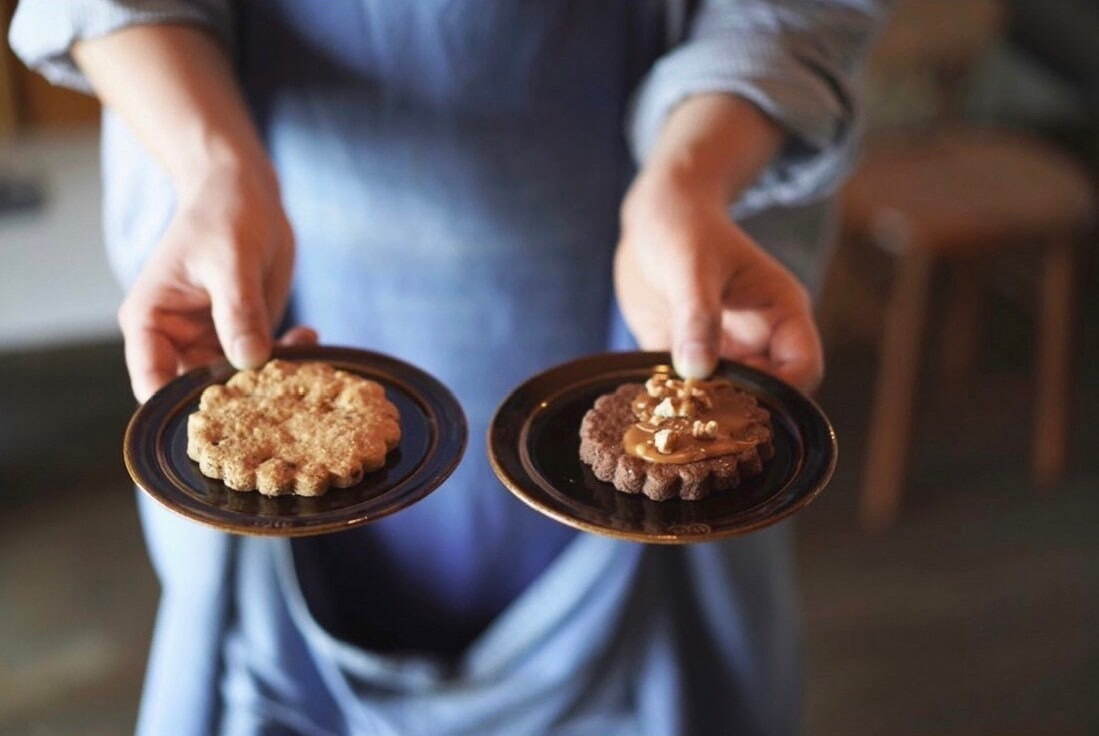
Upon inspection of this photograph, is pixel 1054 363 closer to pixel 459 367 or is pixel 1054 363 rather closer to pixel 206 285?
pixel 459 367

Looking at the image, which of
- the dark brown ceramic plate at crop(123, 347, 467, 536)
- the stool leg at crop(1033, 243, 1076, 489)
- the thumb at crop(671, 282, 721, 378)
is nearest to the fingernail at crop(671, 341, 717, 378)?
the thumb at crop(671, 282, 721, 378)

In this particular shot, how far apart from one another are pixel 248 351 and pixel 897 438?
1.53m

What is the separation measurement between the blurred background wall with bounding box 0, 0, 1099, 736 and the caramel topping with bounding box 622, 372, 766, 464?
43.6 inches

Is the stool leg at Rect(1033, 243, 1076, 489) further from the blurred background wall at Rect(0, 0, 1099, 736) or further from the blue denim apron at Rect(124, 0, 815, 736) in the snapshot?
the blue denim apron at Rect(124, 0, 815, 736)

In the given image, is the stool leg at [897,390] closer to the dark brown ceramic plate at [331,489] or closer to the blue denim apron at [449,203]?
the blue denim apron at [449,203]

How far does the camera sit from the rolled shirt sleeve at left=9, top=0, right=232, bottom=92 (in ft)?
2.80

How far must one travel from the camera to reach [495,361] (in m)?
1.04

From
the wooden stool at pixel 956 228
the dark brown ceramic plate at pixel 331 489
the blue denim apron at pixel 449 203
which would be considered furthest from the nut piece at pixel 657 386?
the wooden stool at pixel 956 228

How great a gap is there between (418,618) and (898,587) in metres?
1.10

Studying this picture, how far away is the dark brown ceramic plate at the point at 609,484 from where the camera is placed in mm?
687

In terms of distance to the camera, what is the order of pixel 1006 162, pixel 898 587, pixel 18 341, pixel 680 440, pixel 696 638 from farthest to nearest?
pixel 1006 162
pixel 898 587
pixel 18 341
pixel 696 638
pixel 680 440

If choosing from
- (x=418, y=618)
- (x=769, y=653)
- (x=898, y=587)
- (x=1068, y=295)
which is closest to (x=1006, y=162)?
(x=1068, y=295)

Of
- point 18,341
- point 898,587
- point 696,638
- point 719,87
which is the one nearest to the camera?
point 719,87

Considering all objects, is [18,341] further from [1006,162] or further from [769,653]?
[1006,162]
